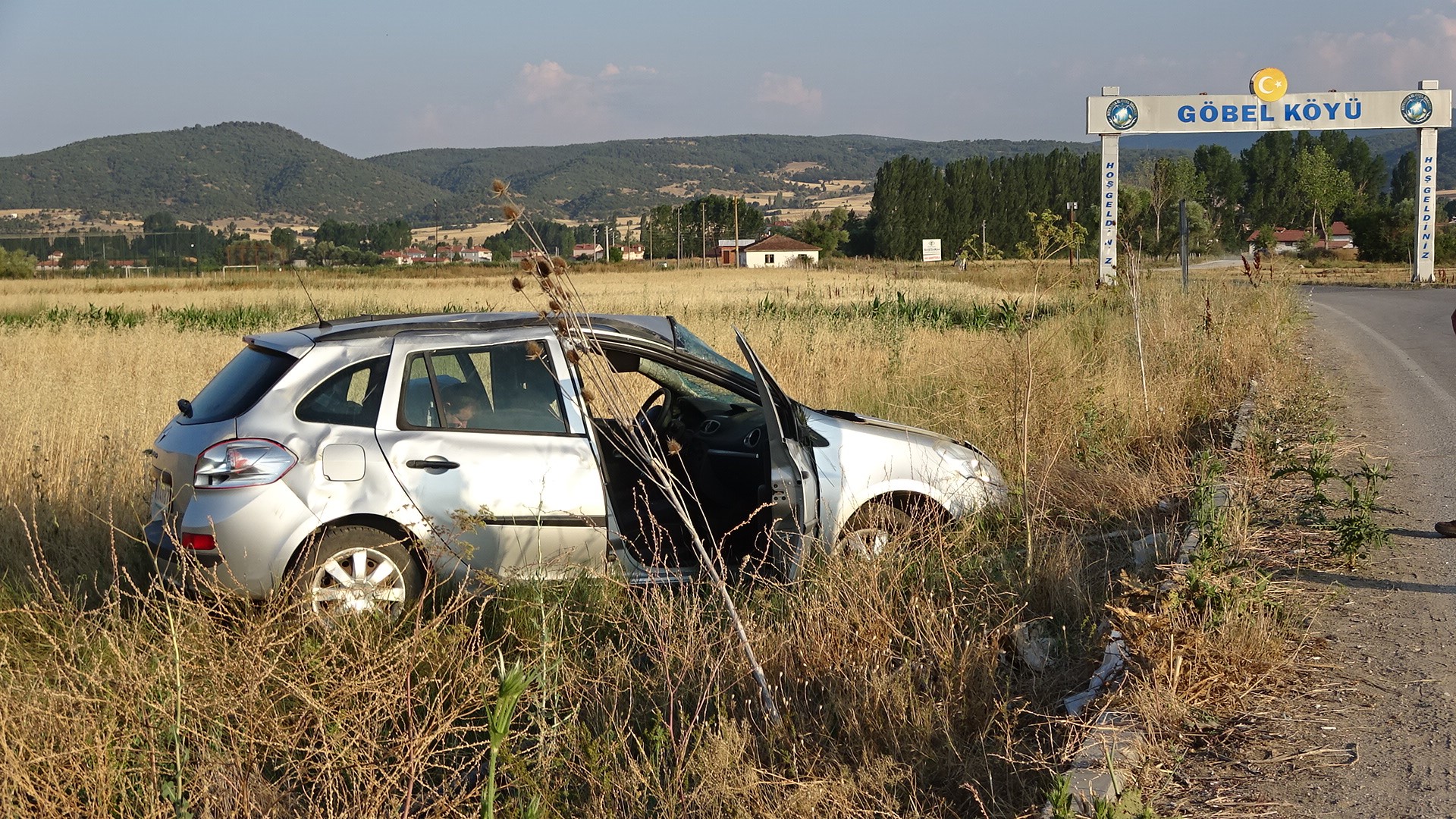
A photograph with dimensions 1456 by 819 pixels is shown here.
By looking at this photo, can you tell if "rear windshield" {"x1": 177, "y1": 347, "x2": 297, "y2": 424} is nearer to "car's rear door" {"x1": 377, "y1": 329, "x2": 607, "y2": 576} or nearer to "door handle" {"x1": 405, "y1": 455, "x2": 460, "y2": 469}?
"car's rear door" {"x1": 377, "y1": 329, "x2": 607, "y2": 576}

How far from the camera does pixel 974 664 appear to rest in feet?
15.0

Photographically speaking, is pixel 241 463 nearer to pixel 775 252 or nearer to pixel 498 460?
pixel 498 460

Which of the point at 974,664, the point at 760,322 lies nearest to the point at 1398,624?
the point at 974,664

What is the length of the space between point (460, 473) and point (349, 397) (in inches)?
25.5

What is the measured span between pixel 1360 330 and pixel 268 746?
881 inches

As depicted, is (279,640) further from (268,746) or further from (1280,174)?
(1280,174)

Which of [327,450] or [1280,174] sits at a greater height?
Result: [1280,174]

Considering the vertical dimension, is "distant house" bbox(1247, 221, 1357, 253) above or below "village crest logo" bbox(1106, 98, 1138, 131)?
below

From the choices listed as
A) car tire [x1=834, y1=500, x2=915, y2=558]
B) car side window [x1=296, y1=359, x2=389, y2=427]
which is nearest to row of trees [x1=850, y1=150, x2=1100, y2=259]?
car tire [x1=834, y1=500, x2=915, y2=558]

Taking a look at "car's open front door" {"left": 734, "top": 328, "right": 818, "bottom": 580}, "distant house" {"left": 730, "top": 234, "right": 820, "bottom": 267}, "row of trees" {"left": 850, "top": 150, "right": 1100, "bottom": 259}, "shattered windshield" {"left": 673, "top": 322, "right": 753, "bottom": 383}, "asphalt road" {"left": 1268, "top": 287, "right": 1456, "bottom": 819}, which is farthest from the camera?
"distant house" {"left": 730, "top": 234, "right": 820, "bottom": 267}

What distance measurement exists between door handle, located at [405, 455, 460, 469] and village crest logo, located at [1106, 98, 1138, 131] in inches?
1295

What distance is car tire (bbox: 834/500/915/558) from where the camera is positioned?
19.5 ft

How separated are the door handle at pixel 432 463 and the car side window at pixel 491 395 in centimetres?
19

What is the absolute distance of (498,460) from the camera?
5.75 m
